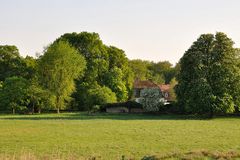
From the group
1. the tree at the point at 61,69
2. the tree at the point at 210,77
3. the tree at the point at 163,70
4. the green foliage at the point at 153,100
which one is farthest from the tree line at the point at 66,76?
the tree at the point at 163,70

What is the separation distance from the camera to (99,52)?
8294 centimetres

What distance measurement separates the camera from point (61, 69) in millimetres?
73375

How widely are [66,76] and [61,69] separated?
161 cm

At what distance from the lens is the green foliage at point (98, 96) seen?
7631cm

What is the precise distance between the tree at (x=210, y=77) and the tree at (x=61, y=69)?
69.2 feet

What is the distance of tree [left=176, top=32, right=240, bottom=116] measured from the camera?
57719 mm

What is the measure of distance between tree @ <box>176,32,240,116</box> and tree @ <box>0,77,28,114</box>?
29.2 meters

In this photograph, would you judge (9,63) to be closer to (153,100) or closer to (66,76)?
(66,76)

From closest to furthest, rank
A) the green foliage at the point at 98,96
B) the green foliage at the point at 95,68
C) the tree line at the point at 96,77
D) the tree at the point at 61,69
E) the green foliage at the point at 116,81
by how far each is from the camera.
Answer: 1. the tree line at the point at 96,77
2. the tree at the point at 61,69
3. the green foliage at the point at 98,96
4. the green foliage at the point at 95,68
5. the green foliage at the point at 116,81

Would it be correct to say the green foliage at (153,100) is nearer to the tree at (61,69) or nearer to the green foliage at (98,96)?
the green foliage at (98,96)

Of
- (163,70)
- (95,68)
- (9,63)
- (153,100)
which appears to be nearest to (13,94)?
(9,63)

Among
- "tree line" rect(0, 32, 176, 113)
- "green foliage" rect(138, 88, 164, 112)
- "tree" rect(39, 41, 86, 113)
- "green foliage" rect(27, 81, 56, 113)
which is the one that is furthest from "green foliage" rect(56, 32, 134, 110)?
"green foliage" rect(138, 88, 164, 112)

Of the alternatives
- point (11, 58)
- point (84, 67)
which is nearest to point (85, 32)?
point (84, 67)

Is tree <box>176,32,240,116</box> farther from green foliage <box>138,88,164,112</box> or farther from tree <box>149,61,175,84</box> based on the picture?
tree <box>149,61,175,84</box>
